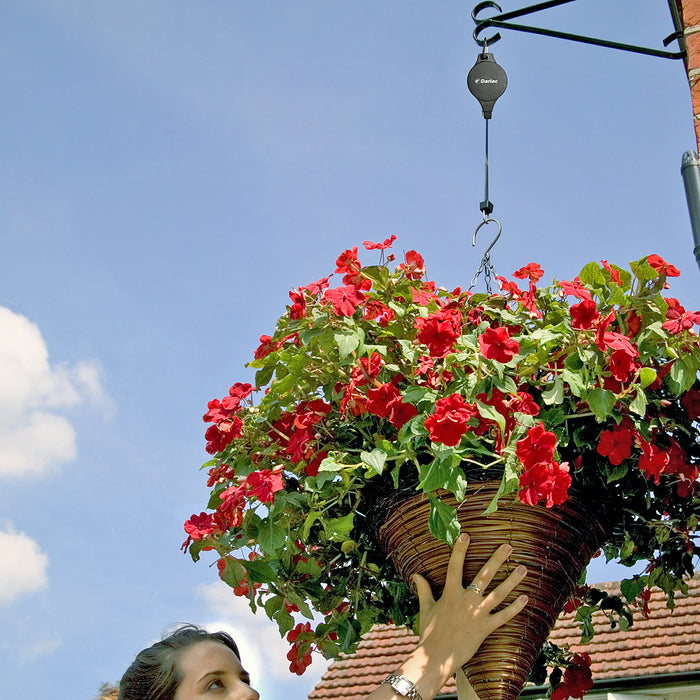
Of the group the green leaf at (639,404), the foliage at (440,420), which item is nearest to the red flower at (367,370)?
the foliage at (440,420)

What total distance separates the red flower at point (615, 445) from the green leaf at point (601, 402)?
0.18ft

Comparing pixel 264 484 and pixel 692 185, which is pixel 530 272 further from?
pixel 264 484

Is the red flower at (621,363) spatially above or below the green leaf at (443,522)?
above

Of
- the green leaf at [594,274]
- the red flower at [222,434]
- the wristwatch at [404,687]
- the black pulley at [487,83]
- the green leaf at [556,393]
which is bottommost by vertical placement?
the wristwatch at [404,687]

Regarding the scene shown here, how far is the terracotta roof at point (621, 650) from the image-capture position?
27.2 feet

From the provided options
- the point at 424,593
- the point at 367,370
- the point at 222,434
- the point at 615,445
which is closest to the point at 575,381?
the point at 615,445

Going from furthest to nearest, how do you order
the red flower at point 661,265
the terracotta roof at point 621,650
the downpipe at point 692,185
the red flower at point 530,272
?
1. the terracotta roof at point 621,650
2. the downpipe at point 692,185
3. the red flower at point 530,272
4. the red flower at point 661,265

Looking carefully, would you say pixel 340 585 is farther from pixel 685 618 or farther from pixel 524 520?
pixel 685 618

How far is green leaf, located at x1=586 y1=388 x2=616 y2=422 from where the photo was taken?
1.63m

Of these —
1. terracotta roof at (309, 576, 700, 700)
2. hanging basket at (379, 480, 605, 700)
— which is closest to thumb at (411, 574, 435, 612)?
hanging basket at (379, 480, 605, 700)

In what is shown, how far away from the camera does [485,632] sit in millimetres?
1688

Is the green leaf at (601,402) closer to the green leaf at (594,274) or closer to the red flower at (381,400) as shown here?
the green leaf at (594,274)

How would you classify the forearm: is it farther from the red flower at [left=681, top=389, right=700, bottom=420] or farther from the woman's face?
the red flower at [left=681, top=389, right=700, bottom=420]

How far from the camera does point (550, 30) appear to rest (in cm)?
256
